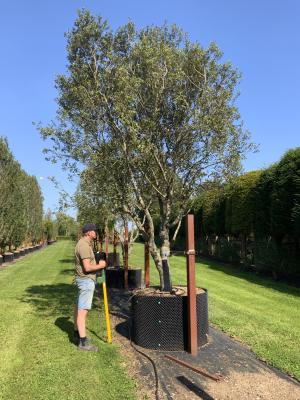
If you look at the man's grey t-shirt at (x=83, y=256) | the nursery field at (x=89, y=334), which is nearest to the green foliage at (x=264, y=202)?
the nursery field at (x=89, y=334)

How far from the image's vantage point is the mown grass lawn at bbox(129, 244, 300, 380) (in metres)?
6.21

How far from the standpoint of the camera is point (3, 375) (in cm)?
533

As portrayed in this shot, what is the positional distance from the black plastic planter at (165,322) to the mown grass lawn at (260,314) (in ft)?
3.30

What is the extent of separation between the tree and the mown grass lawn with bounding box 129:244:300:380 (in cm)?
174

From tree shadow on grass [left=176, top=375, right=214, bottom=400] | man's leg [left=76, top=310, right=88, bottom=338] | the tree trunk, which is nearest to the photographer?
tree shadow on grass [left=176, top=375, right=214, bottom=400]

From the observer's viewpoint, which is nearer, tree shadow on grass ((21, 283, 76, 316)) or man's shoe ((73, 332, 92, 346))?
man's shoe ((73, 332, 92, 346))

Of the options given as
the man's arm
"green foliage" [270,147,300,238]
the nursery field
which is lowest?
the nursery field

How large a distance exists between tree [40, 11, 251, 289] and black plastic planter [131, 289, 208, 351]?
0.72m

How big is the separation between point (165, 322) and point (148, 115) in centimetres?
333

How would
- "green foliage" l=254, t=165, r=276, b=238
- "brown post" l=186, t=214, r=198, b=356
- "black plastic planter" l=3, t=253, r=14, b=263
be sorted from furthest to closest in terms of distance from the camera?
"black plastic planter" l=3, t=253, r=14, b=263 < "green foliage" l=254, t=165, r=276, b=238 < "brown post" l=186, t=214, r=198, b=356

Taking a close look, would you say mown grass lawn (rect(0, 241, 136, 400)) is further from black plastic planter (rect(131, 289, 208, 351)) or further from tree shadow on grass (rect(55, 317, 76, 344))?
black plastic planter (rect(131, 289, 208, 351))

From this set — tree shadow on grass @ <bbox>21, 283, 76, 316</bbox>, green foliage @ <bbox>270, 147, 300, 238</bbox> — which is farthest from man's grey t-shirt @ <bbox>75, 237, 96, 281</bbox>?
green foliage @ <bbox>270, 147, 300, 238</bbox>

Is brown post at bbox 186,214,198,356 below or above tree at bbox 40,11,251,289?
below

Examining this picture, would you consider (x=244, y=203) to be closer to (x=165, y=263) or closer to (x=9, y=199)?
(x=165, y=263)
